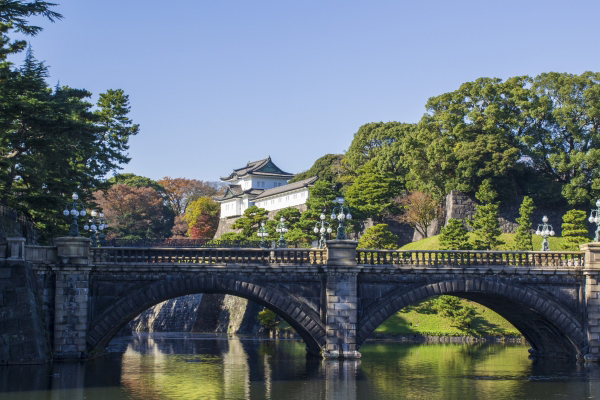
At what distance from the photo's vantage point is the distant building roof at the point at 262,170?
382ft

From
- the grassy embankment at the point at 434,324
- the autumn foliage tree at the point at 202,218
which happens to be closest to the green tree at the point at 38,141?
the grassy embankment at the point at 434,324

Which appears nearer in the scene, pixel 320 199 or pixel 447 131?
pixel 320 199

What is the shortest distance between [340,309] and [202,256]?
7.04 meters

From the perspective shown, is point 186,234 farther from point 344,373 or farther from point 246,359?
point 344,373

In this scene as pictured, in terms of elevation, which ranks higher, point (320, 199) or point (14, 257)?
point (320, 199)

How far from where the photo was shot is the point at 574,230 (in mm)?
63281

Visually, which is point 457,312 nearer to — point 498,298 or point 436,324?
point 436,324

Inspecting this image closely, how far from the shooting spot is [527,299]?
124 ft

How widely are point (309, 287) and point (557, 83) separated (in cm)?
4815

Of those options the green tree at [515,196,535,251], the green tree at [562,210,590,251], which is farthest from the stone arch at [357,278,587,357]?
the green tree at [562,210,590,251]

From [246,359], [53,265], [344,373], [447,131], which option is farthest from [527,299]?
[447,131]

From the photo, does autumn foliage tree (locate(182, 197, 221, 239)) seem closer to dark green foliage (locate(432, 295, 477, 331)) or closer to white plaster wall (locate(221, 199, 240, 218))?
white plaster wall (locate(221, 199, 240, 218))

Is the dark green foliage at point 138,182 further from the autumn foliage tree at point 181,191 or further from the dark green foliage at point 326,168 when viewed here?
the dark green foliage at point 326,168

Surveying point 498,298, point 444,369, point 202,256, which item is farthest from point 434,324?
point 202,256
